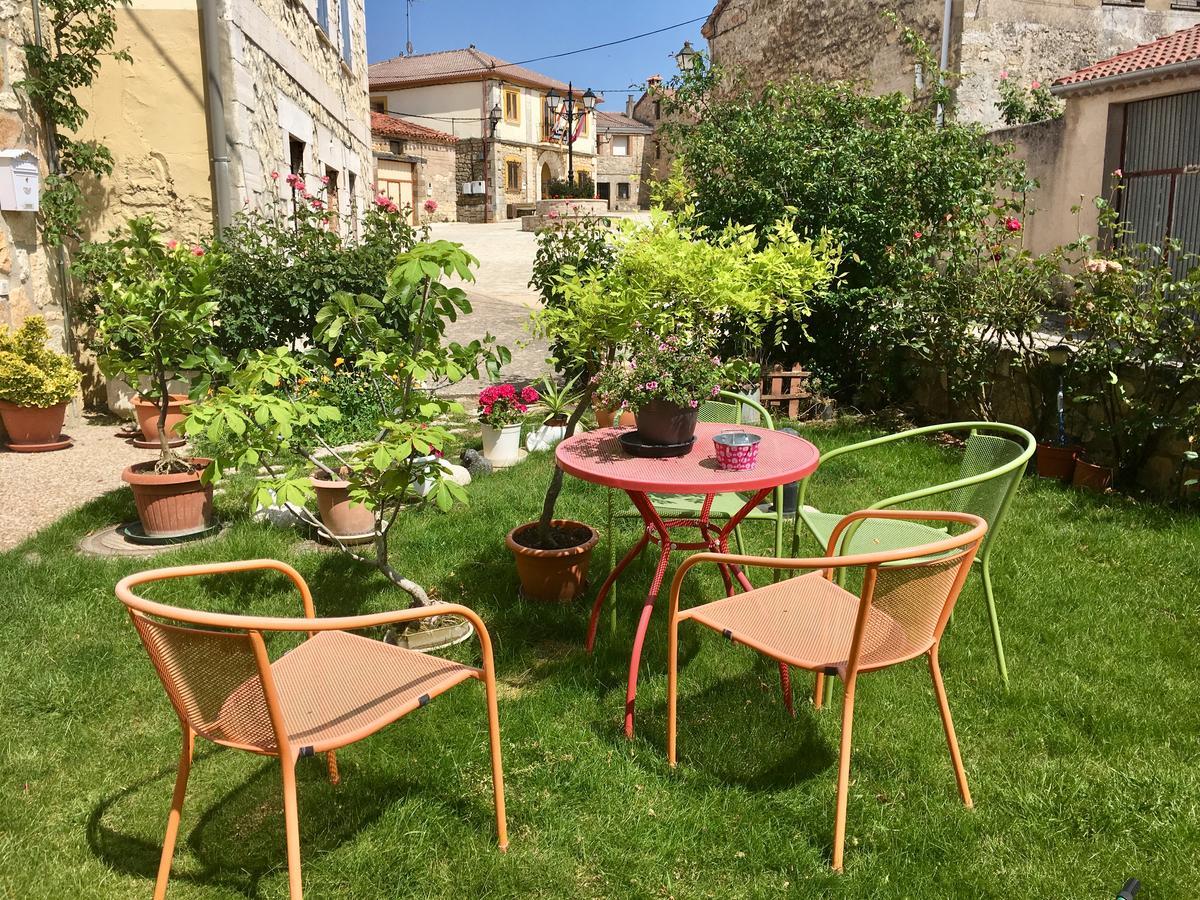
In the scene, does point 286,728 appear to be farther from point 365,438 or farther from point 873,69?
point 873,69

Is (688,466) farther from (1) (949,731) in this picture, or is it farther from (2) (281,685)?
(2) (281,685)

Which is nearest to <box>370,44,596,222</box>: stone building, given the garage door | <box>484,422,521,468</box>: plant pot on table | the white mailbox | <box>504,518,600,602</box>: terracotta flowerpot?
the garage door

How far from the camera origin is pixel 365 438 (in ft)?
21.0

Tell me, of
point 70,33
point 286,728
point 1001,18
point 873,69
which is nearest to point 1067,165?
point 1001,18

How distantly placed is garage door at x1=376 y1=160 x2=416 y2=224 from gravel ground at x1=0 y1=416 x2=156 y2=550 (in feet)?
68.6

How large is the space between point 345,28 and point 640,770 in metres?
12.3

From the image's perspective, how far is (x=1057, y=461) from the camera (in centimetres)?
530

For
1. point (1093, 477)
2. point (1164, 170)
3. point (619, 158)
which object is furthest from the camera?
point (619, 158)

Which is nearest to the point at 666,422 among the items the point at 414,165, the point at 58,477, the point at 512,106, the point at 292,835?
the point at 292,835

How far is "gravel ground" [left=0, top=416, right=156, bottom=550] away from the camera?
4887mm

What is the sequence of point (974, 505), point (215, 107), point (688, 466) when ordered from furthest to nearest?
point (215, 107), point (974, 505), point (688, 466)

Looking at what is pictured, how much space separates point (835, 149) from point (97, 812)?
21.4 ft

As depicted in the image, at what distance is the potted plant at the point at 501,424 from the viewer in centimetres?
595

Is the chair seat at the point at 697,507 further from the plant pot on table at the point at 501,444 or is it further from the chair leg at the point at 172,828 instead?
the plant pot on table at the point at 501,444
